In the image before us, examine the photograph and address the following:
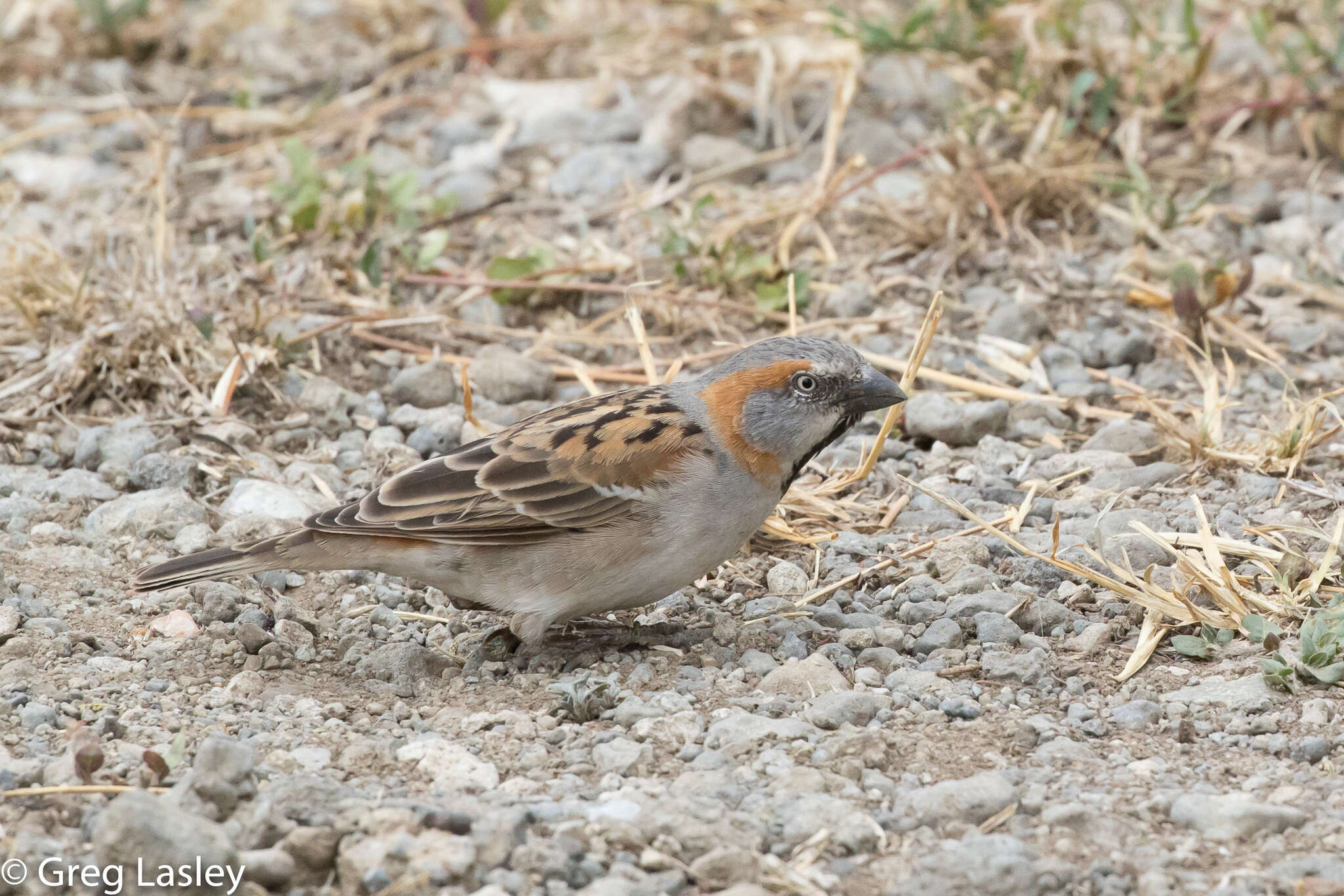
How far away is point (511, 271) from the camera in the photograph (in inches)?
297

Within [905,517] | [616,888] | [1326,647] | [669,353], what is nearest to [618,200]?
[669,353]

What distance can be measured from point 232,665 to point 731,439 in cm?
177

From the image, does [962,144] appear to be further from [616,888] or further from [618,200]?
[616,888]

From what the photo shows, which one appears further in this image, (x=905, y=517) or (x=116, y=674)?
(x=905, y=517)

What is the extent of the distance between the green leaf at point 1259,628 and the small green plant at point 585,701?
1924mm

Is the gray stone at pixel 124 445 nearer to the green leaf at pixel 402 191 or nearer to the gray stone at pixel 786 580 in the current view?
the green leaf at pixel 402 191

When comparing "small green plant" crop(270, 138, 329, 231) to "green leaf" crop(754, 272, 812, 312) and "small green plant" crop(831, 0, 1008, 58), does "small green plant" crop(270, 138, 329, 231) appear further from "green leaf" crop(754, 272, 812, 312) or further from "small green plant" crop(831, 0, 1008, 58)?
"small green plant" crop(831, 0, 1008, 58)

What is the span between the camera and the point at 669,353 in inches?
284

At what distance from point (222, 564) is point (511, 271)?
10.1 ft

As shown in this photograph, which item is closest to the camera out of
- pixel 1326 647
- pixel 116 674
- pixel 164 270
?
pixel 1326 647

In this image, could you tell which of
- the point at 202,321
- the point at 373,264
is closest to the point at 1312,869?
the point at 202,321

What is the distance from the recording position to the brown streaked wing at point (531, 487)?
16.1ft

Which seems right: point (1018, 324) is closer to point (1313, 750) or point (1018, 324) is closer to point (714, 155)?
point (714, 155)

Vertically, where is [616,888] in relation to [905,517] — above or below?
above
